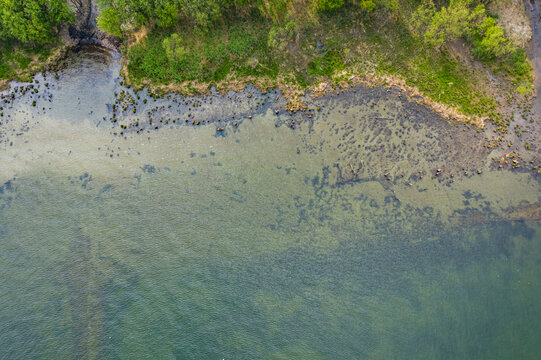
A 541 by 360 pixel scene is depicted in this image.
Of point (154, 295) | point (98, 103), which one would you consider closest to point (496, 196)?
point (154, 295)

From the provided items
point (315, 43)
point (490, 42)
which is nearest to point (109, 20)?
point (315, 43)

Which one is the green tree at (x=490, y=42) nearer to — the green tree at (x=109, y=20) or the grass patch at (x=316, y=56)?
the grass patch at (x=316, y=56)

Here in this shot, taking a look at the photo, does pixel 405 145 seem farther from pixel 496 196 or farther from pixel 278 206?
pixel 278 206

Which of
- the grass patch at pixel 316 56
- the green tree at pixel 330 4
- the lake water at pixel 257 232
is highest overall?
the green tree at pixel 330 4

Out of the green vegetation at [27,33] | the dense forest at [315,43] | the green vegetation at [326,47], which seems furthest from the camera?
the green vegetation at [326,47]

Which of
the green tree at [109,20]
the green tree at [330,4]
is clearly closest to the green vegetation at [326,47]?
the green tree at [330,4]

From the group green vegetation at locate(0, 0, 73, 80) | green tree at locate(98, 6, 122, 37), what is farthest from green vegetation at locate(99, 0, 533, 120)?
green vegetation at locate(0, 0, 73, 80)
